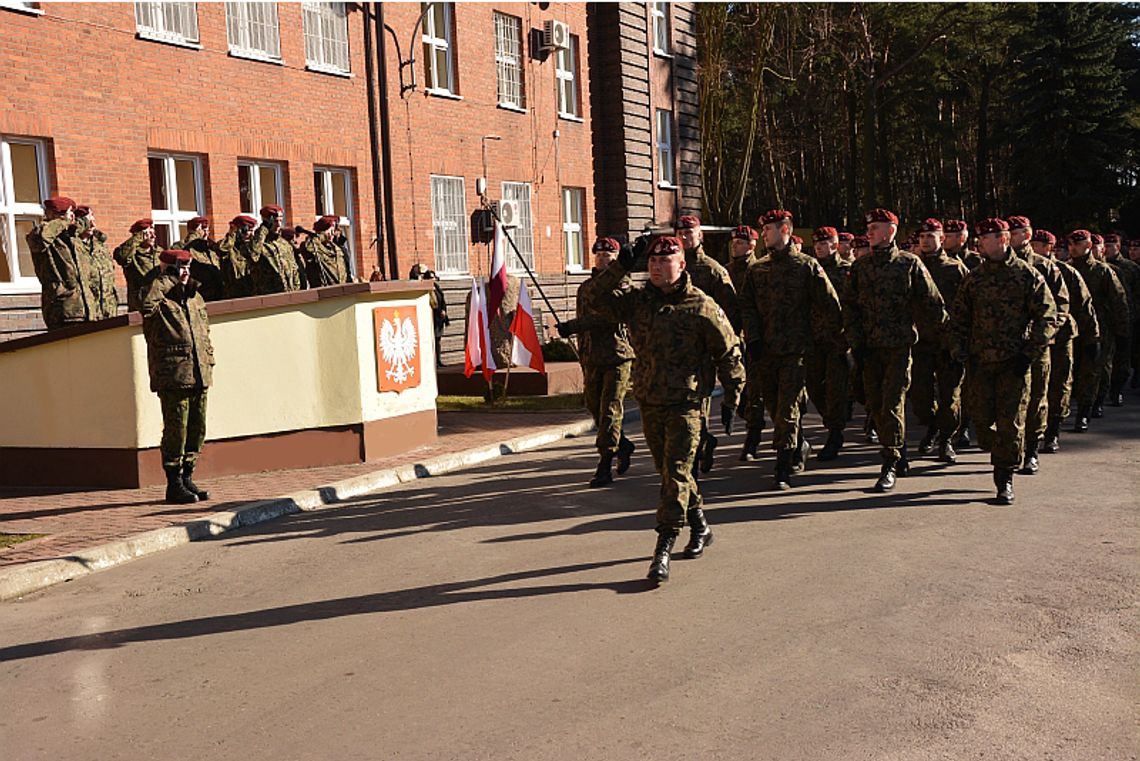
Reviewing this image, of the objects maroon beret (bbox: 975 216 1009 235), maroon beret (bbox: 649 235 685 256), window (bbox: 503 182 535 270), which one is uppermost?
window (bbox: 503 182 535 270)

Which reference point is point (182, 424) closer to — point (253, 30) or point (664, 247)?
point (664, 247)

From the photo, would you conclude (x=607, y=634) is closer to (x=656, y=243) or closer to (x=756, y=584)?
(x=756, y=584)

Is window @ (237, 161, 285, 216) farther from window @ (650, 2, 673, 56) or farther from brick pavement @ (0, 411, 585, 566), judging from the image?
window @ (650, 2, 673, 56)

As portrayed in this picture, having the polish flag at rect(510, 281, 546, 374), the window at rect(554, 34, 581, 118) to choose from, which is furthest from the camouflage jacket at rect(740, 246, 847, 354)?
the window at rect(554, 34, 581, 118)

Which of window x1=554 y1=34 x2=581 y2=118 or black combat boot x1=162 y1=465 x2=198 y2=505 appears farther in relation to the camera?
window x1=554 y1=34 x2=581 y2=118

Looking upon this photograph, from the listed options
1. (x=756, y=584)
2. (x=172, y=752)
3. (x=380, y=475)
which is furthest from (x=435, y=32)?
(x=172, y=752)

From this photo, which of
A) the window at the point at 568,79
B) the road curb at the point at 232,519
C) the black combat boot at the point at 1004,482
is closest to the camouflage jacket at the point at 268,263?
the road curb at the point at 232,519

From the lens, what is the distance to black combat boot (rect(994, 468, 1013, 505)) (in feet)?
29.8

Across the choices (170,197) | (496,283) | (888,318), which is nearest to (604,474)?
(888,318)

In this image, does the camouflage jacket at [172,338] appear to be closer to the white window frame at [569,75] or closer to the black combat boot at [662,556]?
the black combat boot at [662,556]

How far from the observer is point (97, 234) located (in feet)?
44.7

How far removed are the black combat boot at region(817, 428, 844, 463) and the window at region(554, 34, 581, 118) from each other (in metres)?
17.0

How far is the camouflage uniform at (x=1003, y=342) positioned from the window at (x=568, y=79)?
18.7 m

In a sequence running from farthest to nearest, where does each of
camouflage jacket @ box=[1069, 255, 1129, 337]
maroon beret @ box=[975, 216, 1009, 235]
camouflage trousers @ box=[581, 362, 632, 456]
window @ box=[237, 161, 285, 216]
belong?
window @ box=[237, 161, 285, 216] < camouflage jacket @ box=[1069, 255, 1129, 337] < camouflage trousers @ box=[581, 362, 632, 456] < maroon beret @ box=[975, 216, 1009, 235]
